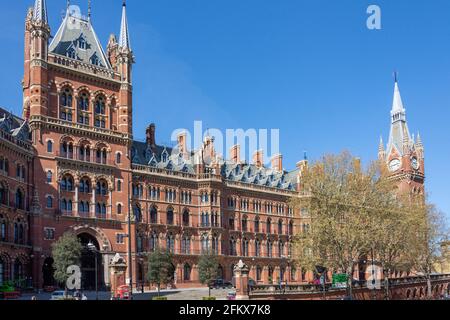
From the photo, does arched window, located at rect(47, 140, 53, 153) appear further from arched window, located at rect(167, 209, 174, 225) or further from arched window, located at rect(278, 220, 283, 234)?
arched window, located at rect(278, 220, 283, 234)

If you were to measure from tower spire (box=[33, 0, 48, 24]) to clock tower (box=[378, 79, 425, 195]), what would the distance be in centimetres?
6993

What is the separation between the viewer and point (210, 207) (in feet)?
284

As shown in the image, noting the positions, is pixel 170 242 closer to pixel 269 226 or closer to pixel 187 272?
pixel 187 272

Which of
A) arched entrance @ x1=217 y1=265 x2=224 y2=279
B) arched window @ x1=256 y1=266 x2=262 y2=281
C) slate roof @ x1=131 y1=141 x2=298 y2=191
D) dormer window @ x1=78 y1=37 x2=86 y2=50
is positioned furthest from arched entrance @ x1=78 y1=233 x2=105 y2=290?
arched window @ x1=256 y1=266 x2=262 y2=281

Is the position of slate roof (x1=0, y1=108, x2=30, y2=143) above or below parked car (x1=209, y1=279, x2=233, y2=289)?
above

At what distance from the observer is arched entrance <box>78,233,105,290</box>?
7094cm

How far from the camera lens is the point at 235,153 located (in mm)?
105250

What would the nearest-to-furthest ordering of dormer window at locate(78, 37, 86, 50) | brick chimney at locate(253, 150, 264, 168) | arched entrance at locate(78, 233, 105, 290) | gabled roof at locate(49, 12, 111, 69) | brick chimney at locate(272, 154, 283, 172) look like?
arched entrance at locate(78, 233, 105, 290)
gabled roof at locate(49, 12, 111, 69)
dormer window at locate(78, 37, 86, 50)
brick chimney at locate(253, 150, 264, 168)
brick chimney at locate(272, 154, 283, 172)

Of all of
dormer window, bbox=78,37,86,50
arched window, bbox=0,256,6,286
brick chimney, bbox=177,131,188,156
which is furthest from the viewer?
brick chimney, bbox=177,131,188,156

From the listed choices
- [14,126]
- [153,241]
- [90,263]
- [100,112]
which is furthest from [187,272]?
[14,126]

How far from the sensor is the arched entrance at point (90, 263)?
70938 millimetres
